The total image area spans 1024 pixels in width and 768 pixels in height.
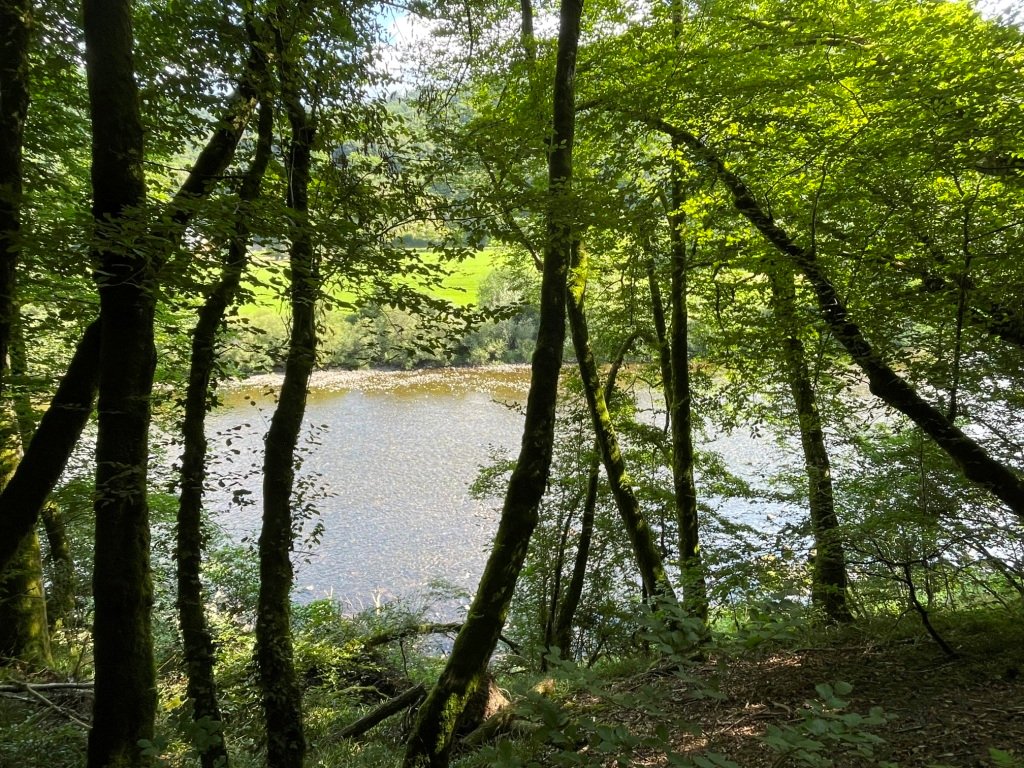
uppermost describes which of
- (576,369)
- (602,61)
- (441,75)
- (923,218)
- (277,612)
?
(602,61)

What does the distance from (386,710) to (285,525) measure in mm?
3187

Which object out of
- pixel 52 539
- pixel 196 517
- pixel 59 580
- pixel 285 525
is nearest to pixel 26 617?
pixel 52 539

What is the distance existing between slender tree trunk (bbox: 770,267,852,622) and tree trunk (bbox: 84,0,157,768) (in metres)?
4.56

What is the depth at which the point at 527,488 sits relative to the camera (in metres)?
3.79

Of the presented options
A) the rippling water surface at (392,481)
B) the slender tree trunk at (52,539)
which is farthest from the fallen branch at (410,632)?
the slender tree trunk at (52,539)

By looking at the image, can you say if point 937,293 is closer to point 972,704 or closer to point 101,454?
point 972,704

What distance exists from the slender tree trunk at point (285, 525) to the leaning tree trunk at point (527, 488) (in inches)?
40.2

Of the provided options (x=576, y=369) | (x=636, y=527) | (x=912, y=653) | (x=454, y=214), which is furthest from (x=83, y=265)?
(x=576, y=369)

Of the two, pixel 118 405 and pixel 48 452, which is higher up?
Result: pixel 118 405

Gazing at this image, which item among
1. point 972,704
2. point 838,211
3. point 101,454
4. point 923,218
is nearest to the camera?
point 101,454

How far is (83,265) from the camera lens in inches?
94.3

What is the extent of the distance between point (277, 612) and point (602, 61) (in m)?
6.11

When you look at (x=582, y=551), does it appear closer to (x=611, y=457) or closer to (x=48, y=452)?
(x=611, y=457)

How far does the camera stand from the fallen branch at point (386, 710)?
582 cm
